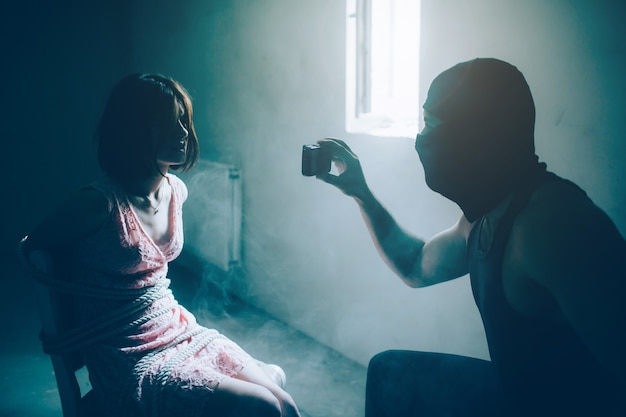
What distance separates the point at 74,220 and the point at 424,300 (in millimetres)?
1490

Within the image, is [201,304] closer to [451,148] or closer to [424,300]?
[424,300]

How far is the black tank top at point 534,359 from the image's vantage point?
3.30 feet

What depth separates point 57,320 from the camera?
1464mm

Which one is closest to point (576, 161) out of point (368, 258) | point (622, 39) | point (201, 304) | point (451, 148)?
point (622, 39)

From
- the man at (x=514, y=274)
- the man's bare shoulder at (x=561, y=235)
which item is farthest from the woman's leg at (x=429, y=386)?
the man's bare shoulder at (x=561, y=235)

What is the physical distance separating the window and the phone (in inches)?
37.7

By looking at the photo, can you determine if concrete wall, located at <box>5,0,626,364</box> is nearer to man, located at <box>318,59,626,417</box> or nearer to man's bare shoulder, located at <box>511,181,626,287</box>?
man, located at <box>318,59,626,417</box>

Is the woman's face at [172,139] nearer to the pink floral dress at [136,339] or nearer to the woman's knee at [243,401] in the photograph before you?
the pink floral dress at [136,339]

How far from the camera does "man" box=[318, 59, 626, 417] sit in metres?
0.92

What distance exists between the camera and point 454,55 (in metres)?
2.06

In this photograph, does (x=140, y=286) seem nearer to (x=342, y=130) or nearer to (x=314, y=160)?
(x=314, y=160)

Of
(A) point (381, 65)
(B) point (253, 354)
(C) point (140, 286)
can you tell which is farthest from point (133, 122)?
(B) point (253, 354)

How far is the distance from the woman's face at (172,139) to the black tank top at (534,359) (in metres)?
0.99

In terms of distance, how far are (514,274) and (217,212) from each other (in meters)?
2.69
